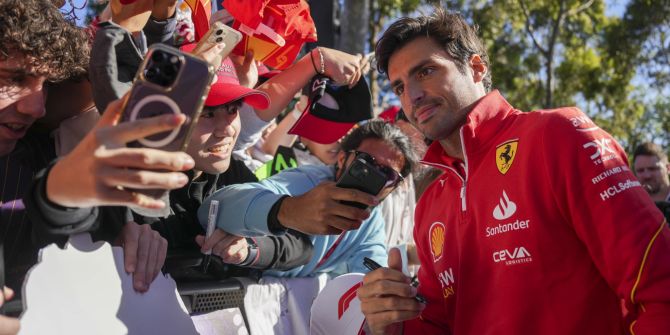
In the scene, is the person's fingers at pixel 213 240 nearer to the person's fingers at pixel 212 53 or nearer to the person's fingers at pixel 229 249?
the person's fingers at pixel 229 249

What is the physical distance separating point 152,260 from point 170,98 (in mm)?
678

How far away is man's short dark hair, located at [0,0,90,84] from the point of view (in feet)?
5.75

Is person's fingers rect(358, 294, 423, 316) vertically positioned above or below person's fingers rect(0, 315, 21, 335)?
above

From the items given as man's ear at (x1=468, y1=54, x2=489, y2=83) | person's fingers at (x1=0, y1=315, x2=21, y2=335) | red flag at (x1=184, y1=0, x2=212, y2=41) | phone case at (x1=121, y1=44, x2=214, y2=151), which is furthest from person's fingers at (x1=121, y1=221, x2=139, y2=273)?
man's ear at (x1=468, y1=54, x2=489, y2=83)

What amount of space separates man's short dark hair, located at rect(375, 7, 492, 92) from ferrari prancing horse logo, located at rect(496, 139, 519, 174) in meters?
0.53

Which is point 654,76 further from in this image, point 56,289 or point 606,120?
point 56,289

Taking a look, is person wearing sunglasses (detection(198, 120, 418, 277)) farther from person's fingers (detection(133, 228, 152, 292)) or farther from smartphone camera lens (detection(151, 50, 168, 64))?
smartphone camera lens (detection(151, 50, 168, 64))

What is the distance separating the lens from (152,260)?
1849 mm

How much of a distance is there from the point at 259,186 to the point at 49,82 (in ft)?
2.72

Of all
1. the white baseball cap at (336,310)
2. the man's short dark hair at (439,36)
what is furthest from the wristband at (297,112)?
the white baseball cap at (336,310)

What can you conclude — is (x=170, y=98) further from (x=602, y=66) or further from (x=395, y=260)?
(x=602, y=66)

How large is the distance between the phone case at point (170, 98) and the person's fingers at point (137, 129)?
3 centimetres

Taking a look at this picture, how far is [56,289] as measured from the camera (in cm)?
160

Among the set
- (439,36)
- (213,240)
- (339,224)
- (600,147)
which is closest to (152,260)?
(213,240)
